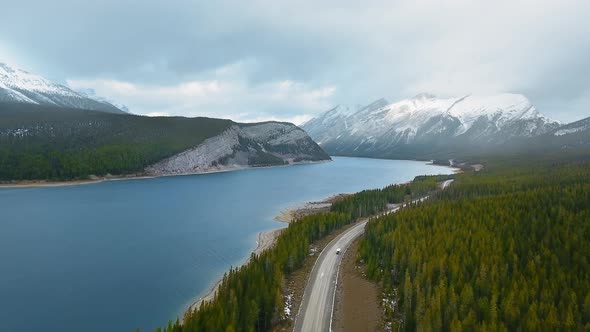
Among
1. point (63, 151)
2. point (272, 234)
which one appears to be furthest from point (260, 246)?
point (63, 151)

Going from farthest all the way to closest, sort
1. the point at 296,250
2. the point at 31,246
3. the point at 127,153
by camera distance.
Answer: the point at 127,153 → the point at 31,246 → the point at 296,250

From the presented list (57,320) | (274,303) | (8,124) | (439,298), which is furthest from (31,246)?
(8,124)

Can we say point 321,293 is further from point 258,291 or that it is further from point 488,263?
point 488,263

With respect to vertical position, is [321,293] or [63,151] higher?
[63,151]

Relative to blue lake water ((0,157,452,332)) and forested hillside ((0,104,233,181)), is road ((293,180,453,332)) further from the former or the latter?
forested hillside ((0,104,233,181))

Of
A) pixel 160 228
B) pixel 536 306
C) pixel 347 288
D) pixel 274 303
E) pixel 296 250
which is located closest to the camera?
pixel 536 306

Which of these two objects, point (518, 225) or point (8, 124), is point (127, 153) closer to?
point (8, 124)

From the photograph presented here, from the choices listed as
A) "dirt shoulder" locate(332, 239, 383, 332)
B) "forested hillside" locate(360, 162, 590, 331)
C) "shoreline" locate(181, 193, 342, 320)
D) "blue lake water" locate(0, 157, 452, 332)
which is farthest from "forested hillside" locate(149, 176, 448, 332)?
"forested hillside" locate(360, 162, 590, 331)
